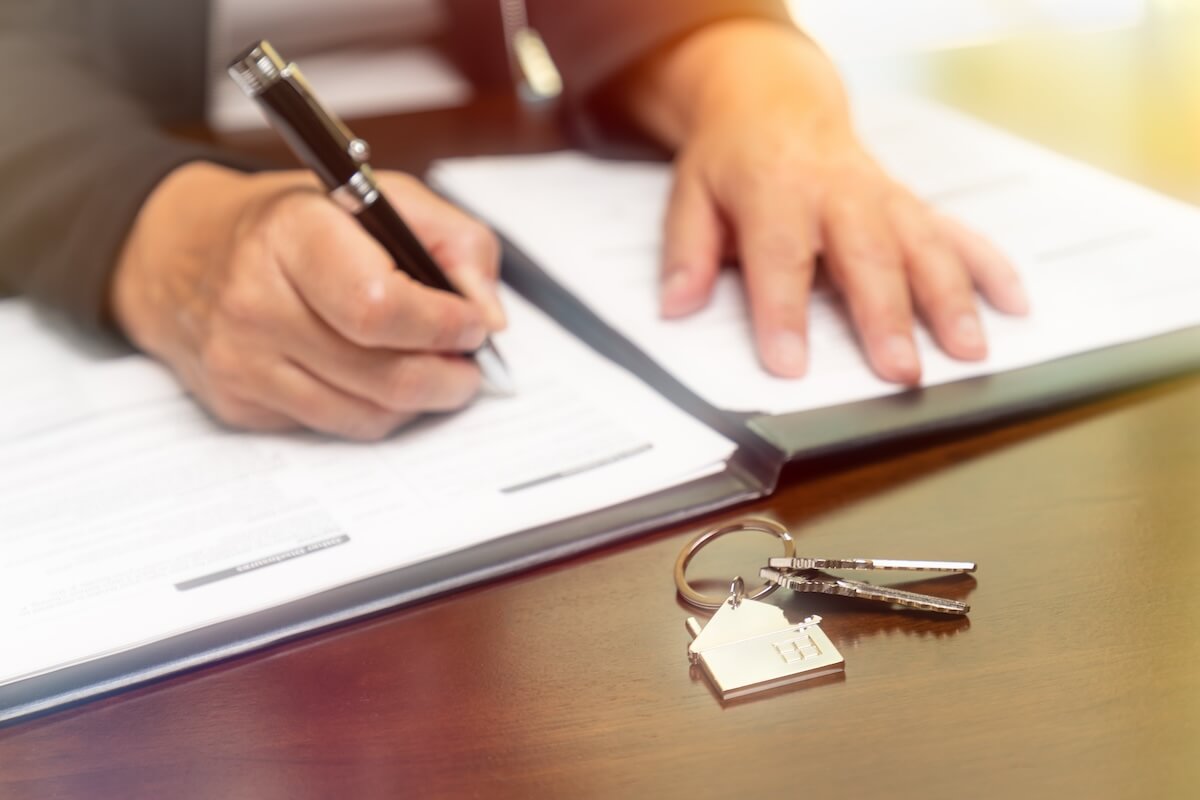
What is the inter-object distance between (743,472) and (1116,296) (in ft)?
0.91

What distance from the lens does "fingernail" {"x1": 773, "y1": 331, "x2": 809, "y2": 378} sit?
0.60 meters

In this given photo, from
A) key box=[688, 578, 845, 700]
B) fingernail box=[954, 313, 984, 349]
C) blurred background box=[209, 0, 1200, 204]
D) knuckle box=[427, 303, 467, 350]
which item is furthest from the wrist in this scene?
key box=[688, 578, 845, 700]

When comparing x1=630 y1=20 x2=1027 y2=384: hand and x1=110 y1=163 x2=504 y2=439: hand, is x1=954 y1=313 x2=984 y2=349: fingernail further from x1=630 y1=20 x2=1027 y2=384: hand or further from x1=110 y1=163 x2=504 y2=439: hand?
x1=110 y1=163 x2=504 y2=439: hand

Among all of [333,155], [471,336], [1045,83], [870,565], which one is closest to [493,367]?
[471,336]

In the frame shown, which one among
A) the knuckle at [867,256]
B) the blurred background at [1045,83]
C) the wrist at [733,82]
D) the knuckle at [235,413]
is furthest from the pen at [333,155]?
the blurred background at [1045,83]

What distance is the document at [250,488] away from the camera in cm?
47

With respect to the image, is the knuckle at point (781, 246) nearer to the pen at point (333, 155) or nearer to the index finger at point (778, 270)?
the index finger at point (778, 270)

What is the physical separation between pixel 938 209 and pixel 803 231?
147mm

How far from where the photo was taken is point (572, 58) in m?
1.04

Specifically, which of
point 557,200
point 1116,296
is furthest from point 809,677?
point 557,200

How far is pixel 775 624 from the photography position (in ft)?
1.45

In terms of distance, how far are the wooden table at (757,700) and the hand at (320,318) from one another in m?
0.15

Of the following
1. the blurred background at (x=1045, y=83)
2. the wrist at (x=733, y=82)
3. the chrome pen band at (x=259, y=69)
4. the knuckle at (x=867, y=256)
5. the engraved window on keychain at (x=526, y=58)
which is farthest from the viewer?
the engraved window on keychain at (x=526, y=58)

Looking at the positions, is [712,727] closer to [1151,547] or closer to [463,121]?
[1151,547]
